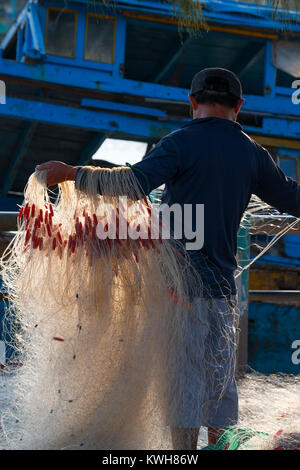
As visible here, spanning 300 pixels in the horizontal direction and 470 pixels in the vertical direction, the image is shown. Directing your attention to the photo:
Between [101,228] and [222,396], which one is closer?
[101,228]

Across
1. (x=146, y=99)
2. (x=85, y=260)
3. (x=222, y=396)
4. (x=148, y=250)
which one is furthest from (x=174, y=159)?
(x=146, y=99)

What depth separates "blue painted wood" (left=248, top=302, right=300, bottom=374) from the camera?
15.5 feet

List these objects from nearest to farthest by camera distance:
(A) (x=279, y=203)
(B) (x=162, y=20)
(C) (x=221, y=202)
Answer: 1. (C) (x=221, y=202)
2. (A) (x=279, y=203)
3. (B) (x=162, y=20)

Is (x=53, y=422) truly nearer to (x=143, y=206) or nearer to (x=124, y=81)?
(x=143, y=206)

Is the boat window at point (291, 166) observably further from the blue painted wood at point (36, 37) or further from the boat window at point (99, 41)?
the blue painted wood at point (36, 37)

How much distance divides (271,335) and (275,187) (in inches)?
108

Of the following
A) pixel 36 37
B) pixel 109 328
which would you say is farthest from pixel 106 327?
pixel 36 37

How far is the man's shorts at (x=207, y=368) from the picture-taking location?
1984mm

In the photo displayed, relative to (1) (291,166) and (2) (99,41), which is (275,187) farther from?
(1) (291,166)

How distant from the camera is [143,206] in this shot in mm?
2086

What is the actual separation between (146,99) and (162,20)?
4.45 ft
